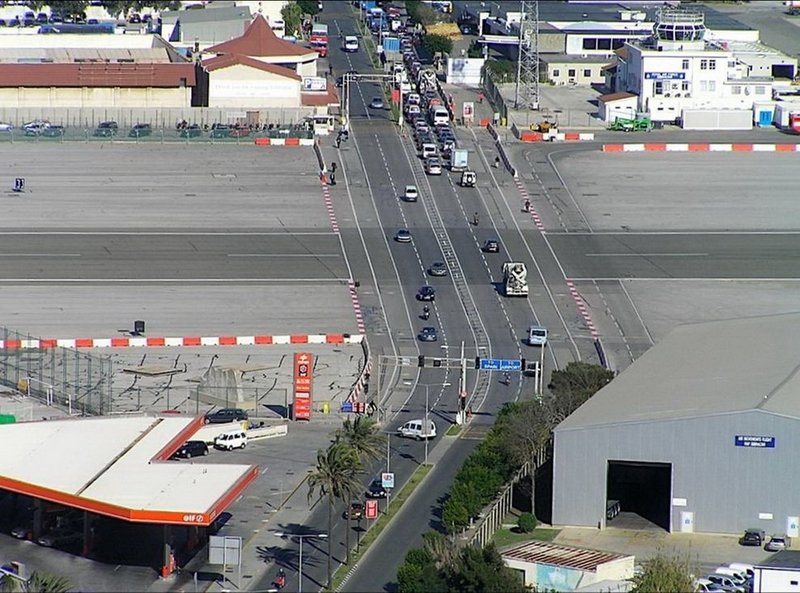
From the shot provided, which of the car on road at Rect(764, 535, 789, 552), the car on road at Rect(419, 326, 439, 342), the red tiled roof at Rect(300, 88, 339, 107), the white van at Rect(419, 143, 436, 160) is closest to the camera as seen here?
the car on road at Rect(764, 535, 789, 552)

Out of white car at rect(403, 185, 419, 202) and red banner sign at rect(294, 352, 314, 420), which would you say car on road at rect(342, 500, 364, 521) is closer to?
red banner sign at rect(294, 352, 314, 420)

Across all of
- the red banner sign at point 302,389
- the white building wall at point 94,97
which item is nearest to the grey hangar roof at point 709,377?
the red banner sign at point 302,389

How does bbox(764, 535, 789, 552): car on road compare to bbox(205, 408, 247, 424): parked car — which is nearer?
bbox(764, 535, 789, 552): car on road

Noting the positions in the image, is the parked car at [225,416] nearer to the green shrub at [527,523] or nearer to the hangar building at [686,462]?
the hangar building at [686,462]

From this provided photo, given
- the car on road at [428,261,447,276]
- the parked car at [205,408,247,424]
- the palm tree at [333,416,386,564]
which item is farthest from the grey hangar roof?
the car on road at [428,261,447,276]

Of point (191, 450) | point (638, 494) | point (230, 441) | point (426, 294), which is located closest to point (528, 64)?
point (426, 294)

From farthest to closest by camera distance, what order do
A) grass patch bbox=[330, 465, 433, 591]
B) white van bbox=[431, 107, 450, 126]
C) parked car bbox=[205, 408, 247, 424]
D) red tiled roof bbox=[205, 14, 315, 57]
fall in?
red tiled roof bbox=[205, 14, 315, 57] < white van bbox=[431, 107, 450, 126] < parked car bbox=[205, 408, 247, 424] < grass patch bbox=[330, 465, 433, 591]
